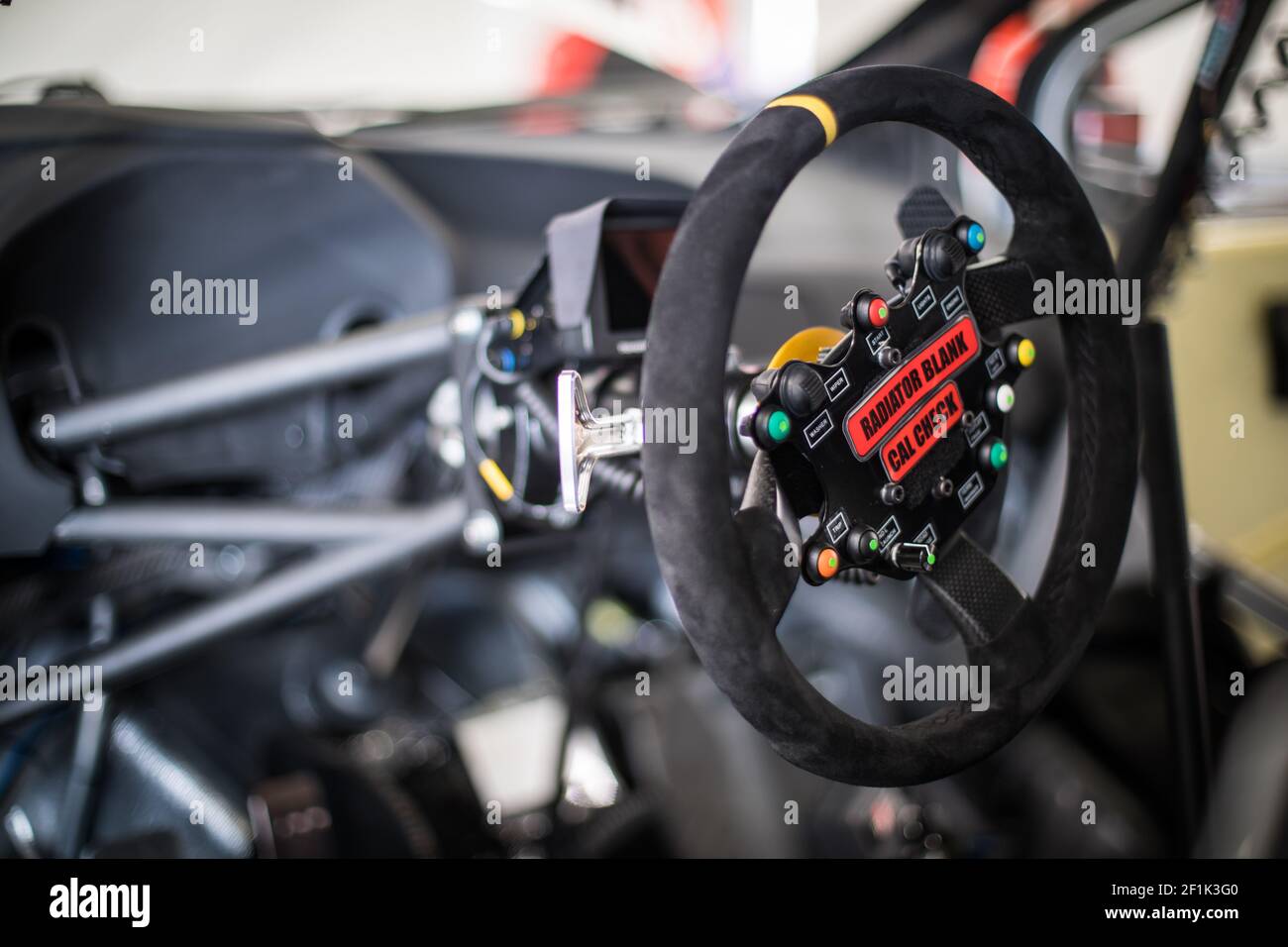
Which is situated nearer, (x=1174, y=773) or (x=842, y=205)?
(x=1174, y=773)

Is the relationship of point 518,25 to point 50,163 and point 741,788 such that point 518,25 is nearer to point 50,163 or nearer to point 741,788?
point 50,163

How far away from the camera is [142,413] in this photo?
1.28 m

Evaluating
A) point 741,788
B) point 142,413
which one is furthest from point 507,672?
point 142,413

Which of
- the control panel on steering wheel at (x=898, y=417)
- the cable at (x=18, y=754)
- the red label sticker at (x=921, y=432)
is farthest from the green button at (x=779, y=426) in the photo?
the cable at (x=18, y=754)

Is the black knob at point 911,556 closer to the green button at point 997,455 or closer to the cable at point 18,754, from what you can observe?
the green button at point 997,455

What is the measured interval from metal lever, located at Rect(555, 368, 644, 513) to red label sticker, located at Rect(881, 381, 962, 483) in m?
0.20

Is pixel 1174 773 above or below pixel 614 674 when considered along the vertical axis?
below

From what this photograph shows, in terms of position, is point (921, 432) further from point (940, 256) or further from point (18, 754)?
point (18, 754)

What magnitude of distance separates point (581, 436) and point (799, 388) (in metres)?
0.17
